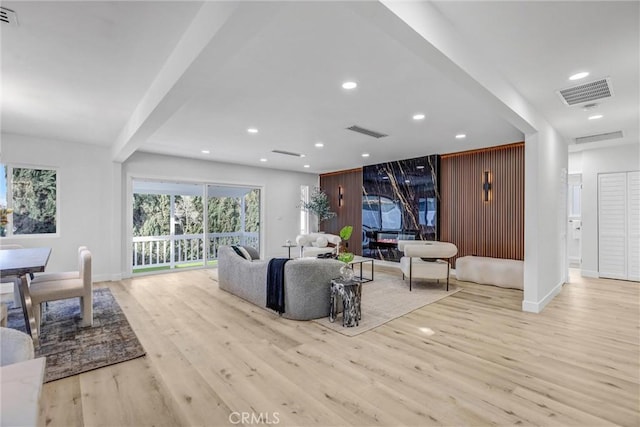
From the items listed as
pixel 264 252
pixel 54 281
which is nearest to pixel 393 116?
pixel 54 281

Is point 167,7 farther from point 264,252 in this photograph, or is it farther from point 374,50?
point 264,252

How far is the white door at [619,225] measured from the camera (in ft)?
18.7

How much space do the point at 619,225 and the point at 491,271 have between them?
2956mm

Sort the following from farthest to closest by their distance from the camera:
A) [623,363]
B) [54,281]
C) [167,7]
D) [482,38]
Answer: [54,281]
[623,363]
[482,38]
[167,7]

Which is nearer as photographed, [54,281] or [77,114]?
[54,281]

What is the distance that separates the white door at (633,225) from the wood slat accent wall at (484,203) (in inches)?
89.5

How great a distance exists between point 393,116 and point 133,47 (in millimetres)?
2975

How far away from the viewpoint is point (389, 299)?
181 inches

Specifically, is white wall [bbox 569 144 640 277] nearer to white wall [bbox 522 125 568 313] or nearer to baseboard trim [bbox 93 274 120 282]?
Result: white wall [bbox 522 125 568 313]

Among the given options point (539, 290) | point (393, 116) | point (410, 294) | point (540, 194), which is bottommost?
point (410, 294)

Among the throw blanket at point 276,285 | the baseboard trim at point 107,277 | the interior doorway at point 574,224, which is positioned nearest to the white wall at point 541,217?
the throw blanket at point 276,285

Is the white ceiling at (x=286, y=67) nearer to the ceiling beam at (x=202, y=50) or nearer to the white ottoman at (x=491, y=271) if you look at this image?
the ceiling beam at (x=202, y=50)

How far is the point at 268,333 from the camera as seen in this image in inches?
129

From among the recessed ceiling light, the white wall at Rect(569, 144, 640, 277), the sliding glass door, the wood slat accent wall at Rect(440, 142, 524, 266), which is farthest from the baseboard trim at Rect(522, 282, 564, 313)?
the sliding glass door
